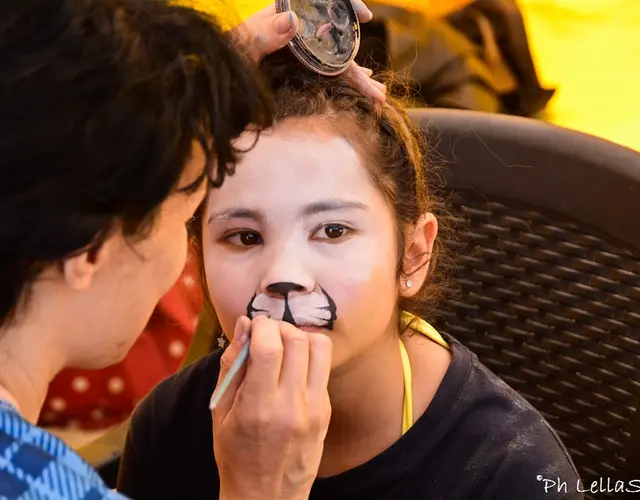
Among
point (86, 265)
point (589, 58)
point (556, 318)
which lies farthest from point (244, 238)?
point (589, 58)

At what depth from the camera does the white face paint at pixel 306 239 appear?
2.65 ft

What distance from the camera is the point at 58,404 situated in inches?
49.5

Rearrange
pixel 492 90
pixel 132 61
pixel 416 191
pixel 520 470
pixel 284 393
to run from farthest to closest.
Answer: pixel 492 90 < pixel 416 191 < pixel 520 470 < pixel 284 393 < pixel 132 61

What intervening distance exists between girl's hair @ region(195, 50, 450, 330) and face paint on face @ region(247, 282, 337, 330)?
0.12 metres

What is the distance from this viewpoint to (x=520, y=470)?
33.1 inches

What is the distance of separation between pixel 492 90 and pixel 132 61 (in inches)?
54.1

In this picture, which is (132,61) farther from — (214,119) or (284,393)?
(284,393)

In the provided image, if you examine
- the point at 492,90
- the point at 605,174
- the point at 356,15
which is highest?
the point at 356,15

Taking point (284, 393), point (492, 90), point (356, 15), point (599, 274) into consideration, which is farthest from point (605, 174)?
point (492, 90)

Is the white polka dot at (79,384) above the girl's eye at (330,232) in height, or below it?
below

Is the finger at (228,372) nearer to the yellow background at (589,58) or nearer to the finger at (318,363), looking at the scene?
the finger at (318,363)

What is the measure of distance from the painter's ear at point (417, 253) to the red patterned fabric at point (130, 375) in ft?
1.36

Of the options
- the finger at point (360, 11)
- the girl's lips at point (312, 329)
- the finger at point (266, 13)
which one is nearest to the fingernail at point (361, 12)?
the finger at point (360, 11)

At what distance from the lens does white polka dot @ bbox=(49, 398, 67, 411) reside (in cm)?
125
